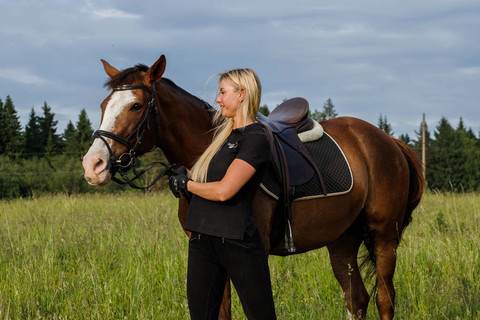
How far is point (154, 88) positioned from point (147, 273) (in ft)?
9.07

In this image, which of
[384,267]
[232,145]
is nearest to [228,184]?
[232,145]

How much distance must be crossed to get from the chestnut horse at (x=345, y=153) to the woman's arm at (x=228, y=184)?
0.74 meters

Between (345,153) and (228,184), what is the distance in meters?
2.16

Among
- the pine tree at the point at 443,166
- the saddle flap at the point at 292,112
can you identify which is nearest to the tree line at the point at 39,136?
the pine tree at the point at 443,166

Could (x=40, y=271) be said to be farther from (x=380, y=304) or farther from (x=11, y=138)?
(x=11, y=138)

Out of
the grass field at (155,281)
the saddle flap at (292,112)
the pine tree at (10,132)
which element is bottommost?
the grass field at (155,281)

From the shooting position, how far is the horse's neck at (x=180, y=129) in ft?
10.5

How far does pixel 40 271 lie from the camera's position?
5059 mm

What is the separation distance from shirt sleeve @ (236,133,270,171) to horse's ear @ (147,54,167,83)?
105cm

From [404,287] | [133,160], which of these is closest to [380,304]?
[404,287]

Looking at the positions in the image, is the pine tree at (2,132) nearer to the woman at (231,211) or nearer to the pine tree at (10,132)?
the pine tree at (10,132)

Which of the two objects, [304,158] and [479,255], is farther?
[479,255]

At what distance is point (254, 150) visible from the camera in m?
2.34

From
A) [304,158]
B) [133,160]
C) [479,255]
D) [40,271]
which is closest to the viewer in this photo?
[133,160]
